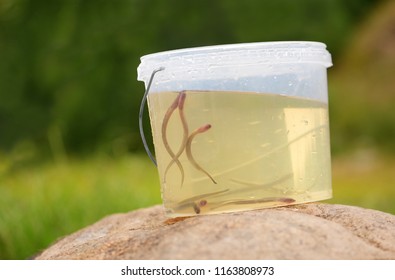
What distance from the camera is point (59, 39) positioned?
7.13 meters

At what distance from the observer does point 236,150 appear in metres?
2.29

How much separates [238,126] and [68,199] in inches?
89.8

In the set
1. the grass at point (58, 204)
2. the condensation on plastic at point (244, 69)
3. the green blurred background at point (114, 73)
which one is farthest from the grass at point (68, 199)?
the condensation on plastic at point (244, 69)

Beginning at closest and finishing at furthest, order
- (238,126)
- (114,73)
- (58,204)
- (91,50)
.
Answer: (238,126), (58,204), (91,50), (114,73)

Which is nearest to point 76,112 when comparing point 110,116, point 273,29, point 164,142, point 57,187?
point 110,116

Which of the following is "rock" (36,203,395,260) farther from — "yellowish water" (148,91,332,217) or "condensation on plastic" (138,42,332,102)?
"condensation on plastic" (138,42,332,102)

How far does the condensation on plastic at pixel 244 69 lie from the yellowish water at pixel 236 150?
3cm

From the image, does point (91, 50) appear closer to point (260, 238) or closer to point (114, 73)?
point (114, 73)

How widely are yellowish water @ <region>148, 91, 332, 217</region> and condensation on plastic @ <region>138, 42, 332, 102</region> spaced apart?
3 cm

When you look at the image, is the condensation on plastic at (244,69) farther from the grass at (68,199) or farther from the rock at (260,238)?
the grass at (68,199)

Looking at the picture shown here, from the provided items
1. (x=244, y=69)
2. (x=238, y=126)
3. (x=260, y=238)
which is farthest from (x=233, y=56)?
(x=260, y=238)

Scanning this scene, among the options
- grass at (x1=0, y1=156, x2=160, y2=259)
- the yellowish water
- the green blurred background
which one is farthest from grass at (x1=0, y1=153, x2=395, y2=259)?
the yellowish water

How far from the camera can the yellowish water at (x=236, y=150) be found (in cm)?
229

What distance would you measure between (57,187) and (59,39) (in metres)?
2.85
